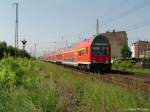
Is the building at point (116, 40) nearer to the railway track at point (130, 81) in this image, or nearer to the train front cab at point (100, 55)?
the train front cab at point (100, 55)

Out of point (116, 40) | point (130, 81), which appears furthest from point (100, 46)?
point (116, 40)

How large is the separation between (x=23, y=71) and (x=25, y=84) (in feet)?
10.7

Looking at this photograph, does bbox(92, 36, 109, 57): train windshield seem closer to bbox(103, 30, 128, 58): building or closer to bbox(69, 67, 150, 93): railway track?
bbox(69, 67, 150, 93): railway track

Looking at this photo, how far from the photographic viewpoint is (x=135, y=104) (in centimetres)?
719

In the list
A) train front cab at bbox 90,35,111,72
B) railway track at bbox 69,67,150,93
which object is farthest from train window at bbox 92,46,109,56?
railway track at bbox 69,67,150,93

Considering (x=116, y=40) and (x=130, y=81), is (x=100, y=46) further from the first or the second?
(x=116, y=40)

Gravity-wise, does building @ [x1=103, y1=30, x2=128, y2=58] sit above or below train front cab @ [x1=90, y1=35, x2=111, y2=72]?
above

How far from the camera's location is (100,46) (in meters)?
29.8

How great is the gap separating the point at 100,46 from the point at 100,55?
818mm

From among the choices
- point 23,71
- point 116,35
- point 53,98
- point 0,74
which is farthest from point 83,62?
point 116,35

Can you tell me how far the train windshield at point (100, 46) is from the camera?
29.4m

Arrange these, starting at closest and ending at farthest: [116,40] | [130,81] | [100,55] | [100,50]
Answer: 1. [130,81]
2. [100,55]
3. [100,50]
4. [116,40]

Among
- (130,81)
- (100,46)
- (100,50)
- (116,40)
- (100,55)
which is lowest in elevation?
(130,81)

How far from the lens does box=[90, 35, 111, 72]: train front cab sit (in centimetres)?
2916
